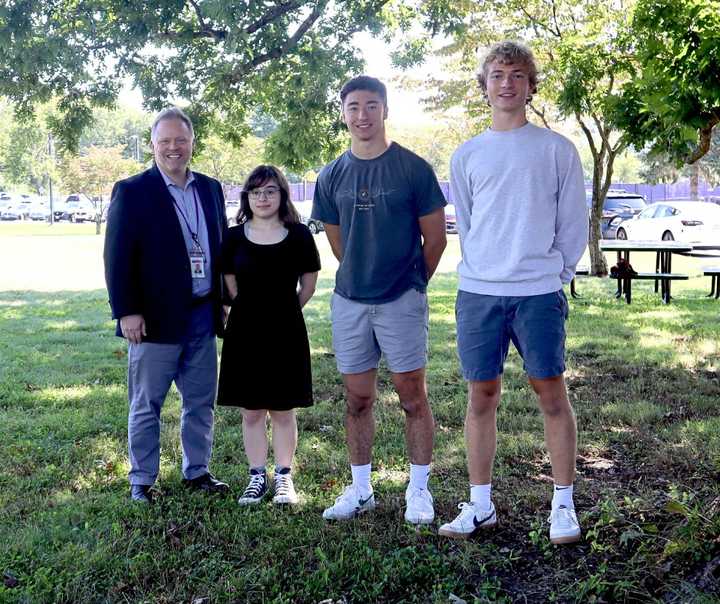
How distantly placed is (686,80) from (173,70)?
274 inches

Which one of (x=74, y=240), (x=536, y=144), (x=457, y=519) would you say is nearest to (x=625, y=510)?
(x=457, y=519)

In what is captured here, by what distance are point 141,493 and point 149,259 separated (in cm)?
123

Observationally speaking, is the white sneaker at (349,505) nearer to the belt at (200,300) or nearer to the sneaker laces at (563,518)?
the sneaker laces at (563,518)

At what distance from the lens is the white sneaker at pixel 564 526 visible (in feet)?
11.9

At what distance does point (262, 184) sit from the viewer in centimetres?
432

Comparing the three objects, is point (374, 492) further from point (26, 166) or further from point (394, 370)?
point (26, 166)

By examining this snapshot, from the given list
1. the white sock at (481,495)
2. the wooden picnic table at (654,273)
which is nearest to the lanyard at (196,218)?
the white sock at (481,495)

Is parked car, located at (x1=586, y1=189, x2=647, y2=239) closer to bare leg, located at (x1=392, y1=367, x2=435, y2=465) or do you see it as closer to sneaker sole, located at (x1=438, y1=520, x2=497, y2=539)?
bare leg, located at (x1=392, y1=367, x2=435, y2=465)

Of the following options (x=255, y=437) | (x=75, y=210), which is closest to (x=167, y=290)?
(x=255, y=437)

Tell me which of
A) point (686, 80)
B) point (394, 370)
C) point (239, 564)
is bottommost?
point (239, 564)

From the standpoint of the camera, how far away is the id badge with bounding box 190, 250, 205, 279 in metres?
4.43

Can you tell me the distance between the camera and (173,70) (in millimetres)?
9773

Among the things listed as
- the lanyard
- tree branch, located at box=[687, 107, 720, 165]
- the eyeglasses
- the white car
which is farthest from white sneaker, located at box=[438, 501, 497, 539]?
the white car

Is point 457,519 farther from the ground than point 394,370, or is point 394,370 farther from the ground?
point 394,370
